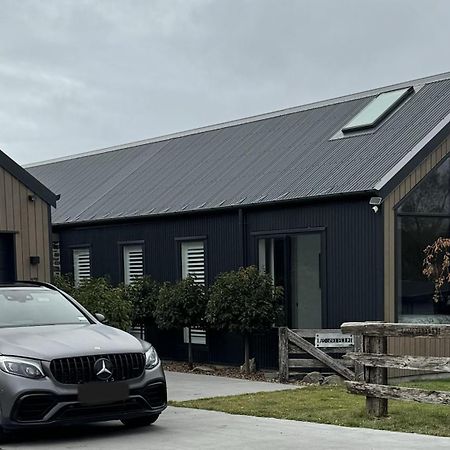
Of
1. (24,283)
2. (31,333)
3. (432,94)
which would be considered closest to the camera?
(31,333)

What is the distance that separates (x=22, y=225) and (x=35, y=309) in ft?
Answer: 18.7

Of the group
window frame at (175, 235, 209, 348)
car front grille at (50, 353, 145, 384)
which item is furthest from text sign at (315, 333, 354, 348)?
car front grille at (50, 353, 145, 384)

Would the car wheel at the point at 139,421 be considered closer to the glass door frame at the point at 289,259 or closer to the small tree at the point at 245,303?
the small tree at the point at 245,303

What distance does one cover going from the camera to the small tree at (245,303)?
15.6m

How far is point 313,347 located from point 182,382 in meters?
2.28

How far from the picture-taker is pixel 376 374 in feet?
31.8

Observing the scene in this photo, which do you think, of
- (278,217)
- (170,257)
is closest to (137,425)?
(278,217)

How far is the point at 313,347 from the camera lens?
47.8ft

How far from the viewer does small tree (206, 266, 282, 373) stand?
615 inches

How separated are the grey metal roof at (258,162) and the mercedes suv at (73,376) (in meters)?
6.91

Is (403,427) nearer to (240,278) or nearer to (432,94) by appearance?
(240,278)

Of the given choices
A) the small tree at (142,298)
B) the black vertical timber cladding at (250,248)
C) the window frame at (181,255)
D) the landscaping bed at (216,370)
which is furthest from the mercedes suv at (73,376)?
the small tree at (142,298)

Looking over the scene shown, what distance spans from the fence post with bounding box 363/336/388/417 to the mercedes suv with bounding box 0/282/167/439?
93.3 inches

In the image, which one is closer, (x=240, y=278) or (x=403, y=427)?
(x=403, y=427)
